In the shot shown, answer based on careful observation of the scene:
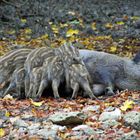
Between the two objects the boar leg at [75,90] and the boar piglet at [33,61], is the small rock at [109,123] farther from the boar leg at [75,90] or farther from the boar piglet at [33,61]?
the boar piglet at [33,61]

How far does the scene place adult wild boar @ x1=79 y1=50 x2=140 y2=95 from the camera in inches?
377

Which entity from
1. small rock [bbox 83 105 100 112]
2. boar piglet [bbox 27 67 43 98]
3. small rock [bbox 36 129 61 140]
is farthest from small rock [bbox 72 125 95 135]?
boar piglet [bbox 27 67 43 98]

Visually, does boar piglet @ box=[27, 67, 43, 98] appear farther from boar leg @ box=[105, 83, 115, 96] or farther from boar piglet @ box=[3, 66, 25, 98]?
boar leg @ box=[105, 83, 115, 96]

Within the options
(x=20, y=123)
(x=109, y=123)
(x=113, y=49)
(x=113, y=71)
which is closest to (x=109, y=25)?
(x=113, y=49)

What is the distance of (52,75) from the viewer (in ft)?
29.4

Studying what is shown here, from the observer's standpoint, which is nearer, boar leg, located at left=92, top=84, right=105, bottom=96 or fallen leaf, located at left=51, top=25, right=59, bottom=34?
boar leg, located at left=92, top=84, right=105, bottom=96

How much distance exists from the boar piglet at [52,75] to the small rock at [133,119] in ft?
7.37

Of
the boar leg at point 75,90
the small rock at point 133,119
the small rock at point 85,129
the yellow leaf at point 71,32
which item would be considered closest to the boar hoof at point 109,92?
the boar leg at point 75,90

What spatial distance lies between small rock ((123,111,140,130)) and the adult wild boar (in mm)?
2708

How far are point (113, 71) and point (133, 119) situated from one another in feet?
10.3

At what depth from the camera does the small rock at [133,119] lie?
644 centimetres

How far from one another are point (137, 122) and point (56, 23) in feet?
32.7

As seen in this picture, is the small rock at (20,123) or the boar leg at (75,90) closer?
the small rock at (20,123)

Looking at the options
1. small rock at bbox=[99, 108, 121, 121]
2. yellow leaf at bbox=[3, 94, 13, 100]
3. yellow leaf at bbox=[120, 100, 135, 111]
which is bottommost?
yellow leaf at bbox=[3, 94, 13, 100]
